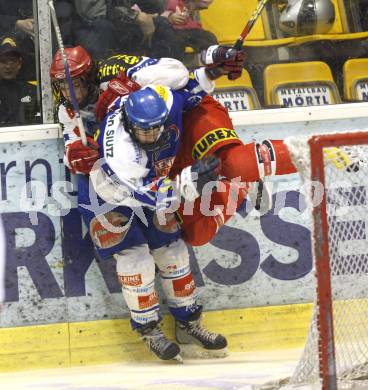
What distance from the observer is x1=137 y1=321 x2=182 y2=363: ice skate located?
13.9ft

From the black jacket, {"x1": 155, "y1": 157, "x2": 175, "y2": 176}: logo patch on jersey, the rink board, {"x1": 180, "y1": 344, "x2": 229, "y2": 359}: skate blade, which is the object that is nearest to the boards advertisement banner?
the rink board

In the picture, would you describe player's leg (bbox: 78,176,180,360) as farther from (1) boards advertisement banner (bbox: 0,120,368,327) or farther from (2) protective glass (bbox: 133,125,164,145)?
(2) protective glass (bbox: 133,125,164,145)

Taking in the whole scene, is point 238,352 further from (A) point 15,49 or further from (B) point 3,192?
(A) point 15,49

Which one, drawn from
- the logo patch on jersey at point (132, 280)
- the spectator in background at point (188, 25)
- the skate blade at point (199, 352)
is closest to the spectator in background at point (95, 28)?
the spectator in background at point (188, 25)

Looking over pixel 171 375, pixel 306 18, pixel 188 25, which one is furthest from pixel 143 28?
pixel 171 375

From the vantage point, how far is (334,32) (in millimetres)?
4586

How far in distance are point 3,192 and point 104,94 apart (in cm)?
62

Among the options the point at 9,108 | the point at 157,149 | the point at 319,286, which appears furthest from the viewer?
the point at 9,108

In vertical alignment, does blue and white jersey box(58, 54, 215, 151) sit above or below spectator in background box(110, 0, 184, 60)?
below

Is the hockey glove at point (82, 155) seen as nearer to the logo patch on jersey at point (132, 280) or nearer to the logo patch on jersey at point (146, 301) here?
the logo patch on jersey at point (132, 280)

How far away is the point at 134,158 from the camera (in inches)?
154

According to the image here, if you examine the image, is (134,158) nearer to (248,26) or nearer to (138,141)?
(138,141)

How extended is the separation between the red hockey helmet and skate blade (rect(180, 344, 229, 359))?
1.28m

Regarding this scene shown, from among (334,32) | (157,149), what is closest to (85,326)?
(157,149)
